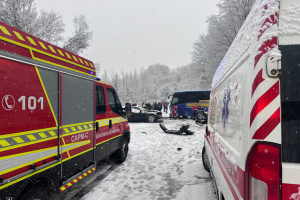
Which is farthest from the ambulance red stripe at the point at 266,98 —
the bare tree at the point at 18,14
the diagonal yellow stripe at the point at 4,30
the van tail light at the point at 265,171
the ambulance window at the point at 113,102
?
the bare tree at the point at 18,14

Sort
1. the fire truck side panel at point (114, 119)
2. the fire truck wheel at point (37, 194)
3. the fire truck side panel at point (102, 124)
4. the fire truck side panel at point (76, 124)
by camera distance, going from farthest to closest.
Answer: the fire truck side panel at point (114, 119) < the fire truck side panel at point (102, 124) < the fire truck side panel at point (76, 124) < the fire truck wheel at point (37, 194)

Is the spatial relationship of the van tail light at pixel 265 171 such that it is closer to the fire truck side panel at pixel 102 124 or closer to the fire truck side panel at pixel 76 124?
the fire truck side panel at pixel 76 124

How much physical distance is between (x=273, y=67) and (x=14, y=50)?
99.0 inches

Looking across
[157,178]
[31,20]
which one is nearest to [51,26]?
[31,20]

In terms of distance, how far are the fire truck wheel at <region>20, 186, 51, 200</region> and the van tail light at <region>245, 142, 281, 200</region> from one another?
2.39 meters

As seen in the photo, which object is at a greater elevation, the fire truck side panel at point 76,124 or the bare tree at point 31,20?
the bare tree at point 31,20

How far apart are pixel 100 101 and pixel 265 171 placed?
395cm

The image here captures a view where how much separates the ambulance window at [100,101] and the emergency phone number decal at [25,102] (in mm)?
1902

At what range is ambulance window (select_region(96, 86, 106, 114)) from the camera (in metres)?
4.63

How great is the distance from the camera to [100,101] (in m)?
4.79

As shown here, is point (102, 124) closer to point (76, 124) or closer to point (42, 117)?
point (76, 124)

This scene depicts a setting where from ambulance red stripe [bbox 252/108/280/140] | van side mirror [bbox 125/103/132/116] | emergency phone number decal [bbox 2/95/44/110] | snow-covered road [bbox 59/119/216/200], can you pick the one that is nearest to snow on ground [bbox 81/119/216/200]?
snow-covered road [bbox 59/119/216/200]

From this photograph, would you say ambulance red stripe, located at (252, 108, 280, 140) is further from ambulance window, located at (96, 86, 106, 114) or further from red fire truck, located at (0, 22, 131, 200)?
ambulance window, located at (96, 86, 106, 114)

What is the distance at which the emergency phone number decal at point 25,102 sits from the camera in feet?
7.10
